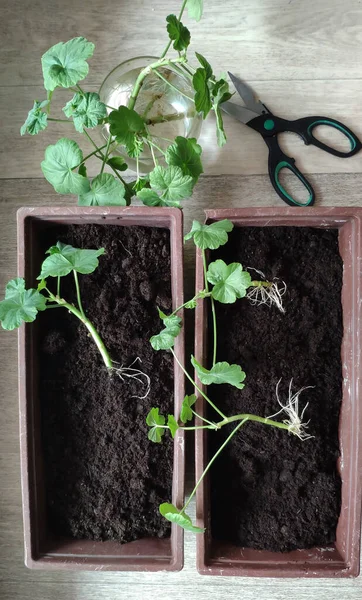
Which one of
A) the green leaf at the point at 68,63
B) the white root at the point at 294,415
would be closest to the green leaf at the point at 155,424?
the white root at the point at 294,415

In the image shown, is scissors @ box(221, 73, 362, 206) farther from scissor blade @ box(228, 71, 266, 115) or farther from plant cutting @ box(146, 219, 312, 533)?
plant cutting @ box(146, 219, 312, 533)

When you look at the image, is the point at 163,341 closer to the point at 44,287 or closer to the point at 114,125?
the point at 44,287

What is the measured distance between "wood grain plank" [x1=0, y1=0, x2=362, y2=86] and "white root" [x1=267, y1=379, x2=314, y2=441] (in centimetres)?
68

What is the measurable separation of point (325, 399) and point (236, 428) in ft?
0.71

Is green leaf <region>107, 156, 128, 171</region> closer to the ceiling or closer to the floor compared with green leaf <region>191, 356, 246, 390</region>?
closer to the ceiling

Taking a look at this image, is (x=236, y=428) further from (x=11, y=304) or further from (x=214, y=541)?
(x=11, y=304)

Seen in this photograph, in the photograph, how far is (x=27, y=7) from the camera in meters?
1.24

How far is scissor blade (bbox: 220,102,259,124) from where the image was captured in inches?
46.8

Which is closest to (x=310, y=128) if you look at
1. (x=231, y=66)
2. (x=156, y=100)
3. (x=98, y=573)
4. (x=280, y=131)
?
(x=280, y=131)

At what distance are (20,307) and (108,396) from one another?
257mm

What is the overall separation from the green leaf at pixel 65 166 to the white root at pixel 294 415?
0.53 m

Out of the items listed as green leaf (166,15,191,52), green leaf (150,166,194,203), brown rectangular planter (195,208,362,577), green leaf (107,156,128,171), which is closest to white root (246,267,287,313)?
brown rectangular planter (195,208,362,577)

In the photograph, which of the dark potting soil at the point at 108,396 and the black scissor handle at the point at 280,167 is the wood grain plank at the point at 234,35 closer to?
the black scissor handle at the point at 280,167

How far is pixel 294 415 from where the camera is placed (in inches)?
41.3
